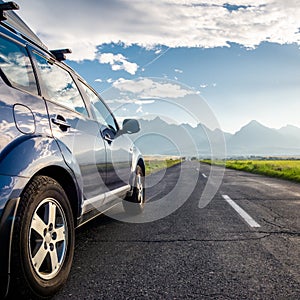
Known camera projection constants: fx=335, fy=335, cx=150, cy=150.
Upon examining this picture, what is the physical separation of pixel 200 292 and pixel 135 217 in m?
3.16

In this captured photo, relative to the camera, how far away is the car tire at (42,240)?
2021 millimetres

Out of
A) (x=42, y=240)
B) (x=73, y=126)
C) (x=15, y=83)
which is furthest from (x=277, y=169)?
(x=15, y=83)

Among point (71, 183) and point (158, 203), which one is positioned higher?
point (71, 183)

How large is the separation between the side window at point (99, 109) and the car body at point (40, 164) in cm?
33

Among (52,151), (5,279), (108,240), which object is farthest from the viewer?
(108,240)

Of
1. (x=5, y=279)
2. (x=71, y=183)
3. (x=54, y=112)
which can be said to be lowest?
(x=5, y=279)

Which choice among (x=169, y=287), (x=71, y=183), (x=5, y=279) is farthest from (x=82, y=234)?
(x=5, y=279)

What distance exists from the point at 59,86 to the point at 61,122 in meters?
0.63

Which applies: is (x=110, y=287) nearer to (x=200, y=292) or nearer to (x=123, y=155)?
(x=200, y=292)

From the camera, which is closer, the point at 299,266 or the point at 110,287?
the point at 110,287

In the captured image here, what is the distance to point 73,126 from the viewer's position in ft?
10.1

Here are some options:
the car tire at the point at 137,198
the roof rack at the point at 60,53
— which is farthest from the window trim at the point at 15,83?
the car tire at the point at 137,198

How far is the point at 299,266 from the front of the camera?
312 centimetres

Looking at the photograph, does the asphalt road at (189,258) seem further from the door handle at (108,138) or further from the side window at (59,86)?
the side window at (59,86)
